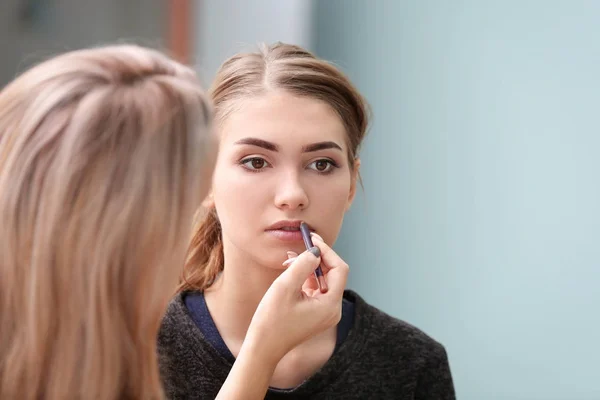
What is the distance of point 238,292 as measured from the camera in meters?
1.13

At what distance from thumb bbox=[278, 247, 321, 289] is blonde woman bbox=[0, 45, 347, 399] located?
0.21m

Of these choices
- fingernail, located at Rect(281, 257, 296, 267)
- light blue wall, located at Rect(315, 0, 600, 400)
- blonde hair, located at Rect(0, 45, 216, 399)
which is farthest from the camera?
light blue wall, located at Rect(315, 0, 600, 400)

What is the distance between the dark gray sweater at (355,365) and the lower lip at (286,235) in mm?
183

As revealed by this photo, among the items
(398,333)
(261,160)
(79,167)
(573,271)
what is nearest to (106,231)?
(79,167)

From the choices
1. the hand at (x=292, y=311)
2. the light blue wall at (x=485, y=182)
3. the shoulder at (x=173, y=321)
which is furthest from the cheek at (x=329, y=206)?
the light blue wall at (x=485, y=182)

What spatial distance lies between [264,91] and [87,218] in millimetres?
467

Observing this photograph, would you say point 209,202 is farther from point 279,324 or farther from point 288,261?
point 279,324

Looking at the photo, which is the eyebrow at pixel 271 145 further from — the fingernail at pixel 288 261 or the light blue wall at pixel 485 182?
the light blue wall at pixel 485 182

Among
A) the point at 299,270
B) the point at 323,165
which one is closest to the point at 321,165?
the point at 323,165

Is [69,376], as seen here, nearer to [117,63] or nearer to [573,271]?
[117,63]

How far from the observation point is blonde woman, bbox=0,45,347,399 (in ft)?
2.20

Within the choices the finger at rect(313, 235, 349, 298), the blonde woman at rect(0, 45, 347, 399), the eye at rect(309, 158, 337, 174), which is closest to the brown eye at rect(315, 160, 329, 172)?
the eye at rect(309, 158, 337, 174)

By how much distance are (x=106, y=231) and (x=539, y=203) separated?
1.24 m

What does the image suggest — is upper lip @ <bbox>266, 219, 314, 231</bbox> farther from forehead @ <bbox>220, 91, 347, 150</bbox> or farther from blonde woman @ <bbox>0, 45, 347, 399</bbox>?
blonde woman @ <bbox>0, 45, 347, 399</bbox>
